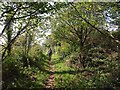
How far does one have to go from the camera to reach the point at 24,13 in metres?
9.62

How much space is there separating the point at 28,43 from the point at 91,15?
38.9 ft

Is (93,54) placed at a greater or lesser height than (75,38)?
lesser

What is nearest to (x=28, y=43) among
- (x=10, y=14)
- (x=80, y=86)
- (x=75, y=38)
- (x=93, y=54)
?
(x=75, y=38)

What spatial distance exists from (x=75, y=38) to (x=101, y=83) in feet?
33.0

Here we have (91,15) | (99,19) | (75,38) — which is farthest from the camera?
(75,38)

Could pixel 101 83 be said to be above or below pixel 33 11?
below

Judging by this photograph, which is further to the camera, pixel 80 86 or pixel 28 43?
pixel 28 43

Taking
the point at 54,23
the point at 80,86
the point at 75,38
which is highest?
the point at 54,23

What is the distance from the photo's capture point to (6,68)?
14.3 metres

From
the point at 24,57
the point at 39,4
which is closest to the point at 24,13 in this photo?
the point at 39,4

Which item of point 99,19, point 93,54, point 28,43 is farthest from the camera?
point 28,43

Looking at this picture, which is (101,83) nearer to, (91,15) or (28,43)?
(91,15)

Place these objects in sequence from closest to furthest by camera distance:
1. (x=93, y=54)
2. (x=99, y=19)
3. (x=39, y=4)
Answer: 1. (x=39, y=4)
2. (x=99, y=19)
3. (x=93, y=54)

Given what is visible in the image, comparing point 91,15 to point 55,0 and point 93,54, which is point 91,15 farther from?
point 93,54
